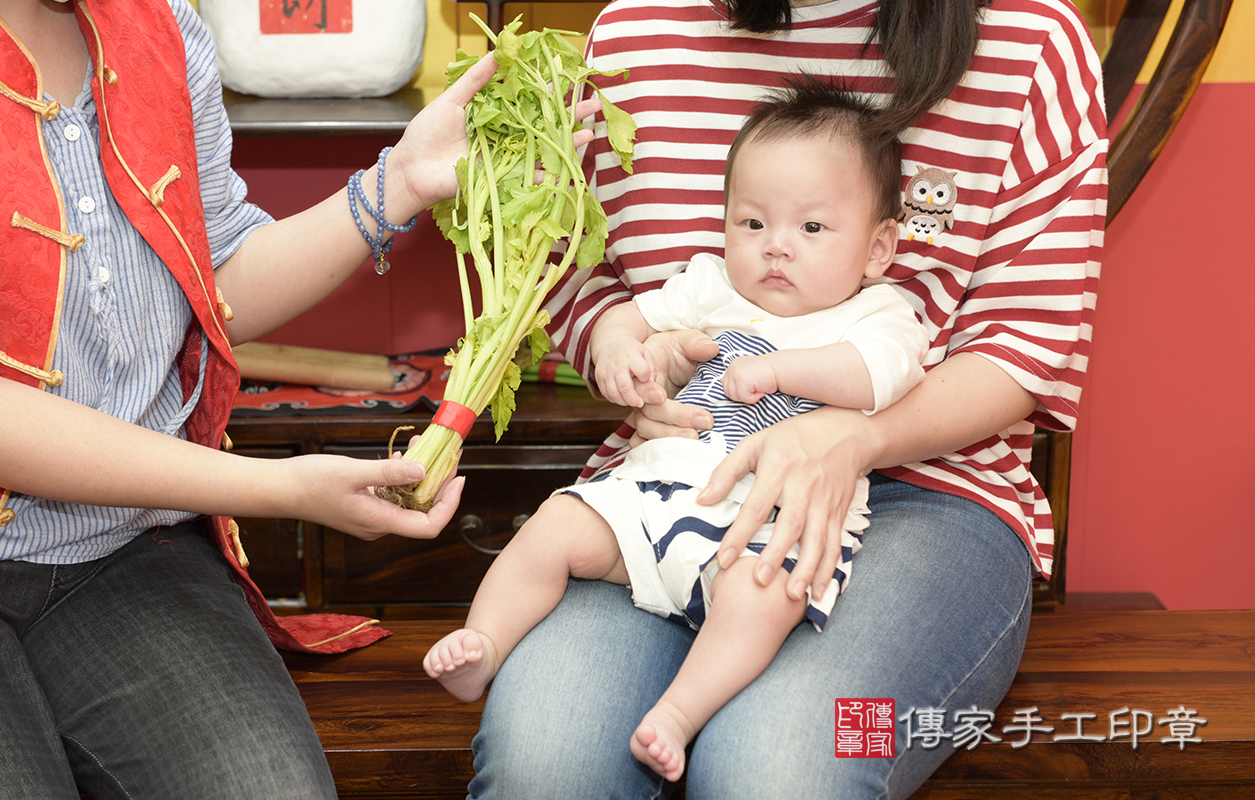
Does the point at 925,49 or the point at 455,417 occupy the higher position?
the point at 925,49

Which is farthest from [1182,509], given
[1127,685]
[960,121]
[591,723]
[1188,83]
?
[591,723]

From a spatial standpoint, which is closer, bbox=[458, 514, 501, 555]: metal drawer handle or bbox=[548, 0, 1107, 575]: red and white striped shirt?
bbox=[548, 0, 1107, 575]: red and white striped shirt

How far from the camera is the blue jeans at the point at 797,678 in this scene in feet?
3.17

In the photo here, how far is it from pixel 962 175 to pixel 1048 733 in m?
0.65

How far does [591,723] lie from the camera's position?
101 cm

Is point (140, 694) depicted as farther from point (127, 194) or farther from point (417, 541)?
point (417, 541)

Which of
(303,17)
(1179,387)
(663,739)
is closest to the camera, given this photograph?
(663,739)

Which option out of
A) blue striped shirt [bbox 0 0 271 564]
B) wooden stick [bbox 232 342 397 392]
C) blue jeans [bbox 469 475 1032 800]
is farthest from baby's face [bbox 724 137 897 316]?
wooden stick [bbox 232 342 397 392]

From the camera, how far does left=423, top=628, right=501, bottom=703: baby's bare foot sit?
3.47ft

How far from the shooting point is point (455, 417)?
110cm

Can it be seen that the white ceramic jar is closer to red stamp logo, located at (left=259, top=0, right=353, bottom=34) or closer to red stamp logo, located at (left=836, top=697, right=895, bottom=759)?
red stamp logo, located at (left=259, top=0, right=353, bottom=34)

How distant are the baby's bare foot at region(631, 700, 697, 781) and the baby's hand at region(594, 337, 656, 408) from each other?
1.15 ft

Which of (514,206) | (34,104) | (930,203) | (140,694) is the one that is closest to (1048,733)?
(930,203)

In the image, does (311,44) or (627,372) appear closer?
(627,372)
